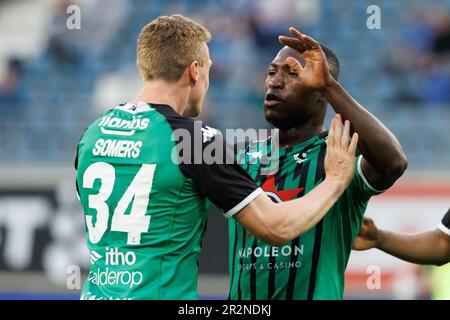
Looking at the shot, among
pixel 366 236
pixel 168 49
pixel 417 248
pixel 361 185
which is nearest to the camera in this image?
pixel 168 49

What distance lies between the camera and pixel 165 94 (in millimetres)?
3775

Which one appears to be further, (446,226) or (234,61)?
(234,61)

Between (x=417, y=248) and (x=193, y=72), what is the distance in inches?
73.4

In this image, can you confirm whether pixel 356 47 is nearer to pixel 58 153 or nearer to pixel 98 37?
pixel 98 37

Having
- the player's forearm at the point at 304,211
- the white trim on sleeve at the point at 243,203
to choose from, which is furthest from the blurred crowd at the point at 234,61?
the white trim on sleeve at the point at 243,203

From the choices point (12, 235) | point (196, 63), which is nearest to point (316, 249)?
point (196, 63)

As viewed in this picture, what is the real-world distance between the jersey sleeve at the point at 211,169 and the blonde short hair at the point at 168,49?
0.28 meters

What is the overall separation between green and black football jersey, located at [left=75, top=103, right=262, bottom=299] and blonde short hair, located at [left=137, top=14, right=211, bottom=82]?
9.0 inches

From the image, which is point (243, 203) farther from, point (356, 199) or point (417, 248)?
point (417, 248)

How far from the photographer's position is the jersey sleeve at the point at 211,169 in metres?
3.56

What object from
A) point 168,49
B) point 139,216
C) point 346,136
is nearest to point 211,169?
point 139,216

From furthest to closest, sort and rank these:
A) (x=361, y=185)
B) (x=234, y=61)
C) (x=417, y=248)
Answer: (x=234, y=61) < (x=417, y=248) < (x=361, y=185)

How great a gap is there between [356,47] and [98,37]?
12.3 ft

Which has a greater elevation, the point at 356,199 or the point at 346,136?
the point at 346,136
